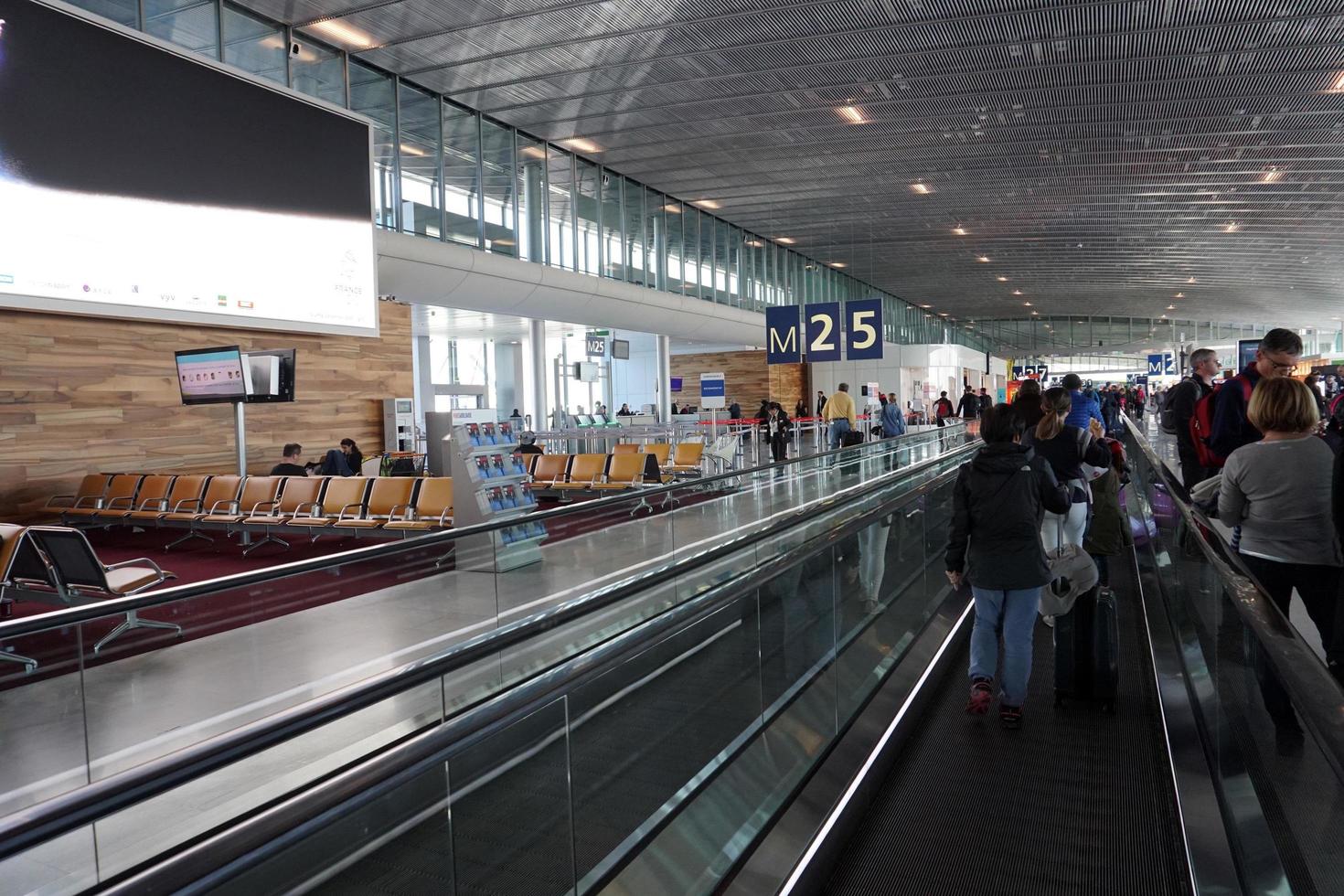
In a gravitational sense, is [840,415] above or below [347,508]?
above

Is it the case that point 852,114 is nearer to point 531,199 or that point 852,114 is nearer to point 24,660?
point 531,199

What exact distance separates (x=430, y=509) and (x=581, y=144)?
12086 millimetres

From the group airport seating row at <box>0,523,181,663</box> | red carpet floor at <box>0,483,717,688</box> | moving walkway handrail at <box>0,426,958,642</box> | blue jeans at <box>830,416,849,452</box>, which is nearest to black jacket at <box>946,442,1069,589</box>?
moving walkway handrail at <box>0,426,958,642</box>

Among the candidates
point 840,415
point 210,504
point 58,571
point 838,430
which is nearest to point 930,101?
point 840,415

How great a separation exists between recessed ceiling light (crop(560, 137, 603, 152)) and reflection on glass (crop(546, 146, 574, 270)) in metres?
0.63

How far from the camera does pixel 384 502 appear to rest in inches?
451

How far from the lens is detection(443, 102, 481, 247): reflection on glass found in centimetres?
1831

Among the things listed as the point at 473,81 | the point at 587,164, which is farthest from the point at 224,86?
the point at 587,164

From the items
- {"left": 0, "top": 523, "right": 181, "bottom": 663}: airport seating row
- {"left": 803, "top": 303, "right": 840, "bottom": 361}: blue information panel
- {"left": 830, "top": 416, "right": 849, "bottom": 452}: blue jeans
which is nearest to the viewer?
{"left": 0, "top": 523, "right": 181, "bottom": 663}: airport seating row

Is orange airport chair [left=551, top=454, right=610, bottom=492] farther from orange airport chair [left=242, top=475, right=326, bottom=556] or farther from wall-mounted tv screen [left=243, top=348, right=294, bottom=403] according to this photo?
wall-mounted tv screen [left=243, top=348, right=294, bottom=403]

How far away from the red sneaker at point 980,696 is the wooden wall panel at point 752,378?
1287 inches

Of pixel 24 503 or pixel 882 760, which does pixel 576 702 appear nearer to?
pixel 882 760

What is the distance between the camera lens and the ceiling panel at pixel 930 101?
43.2 ft

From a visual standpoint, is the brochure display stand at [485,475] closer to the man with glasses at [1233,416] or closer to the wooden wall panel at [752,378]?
the man with glasses at [1233,416]
